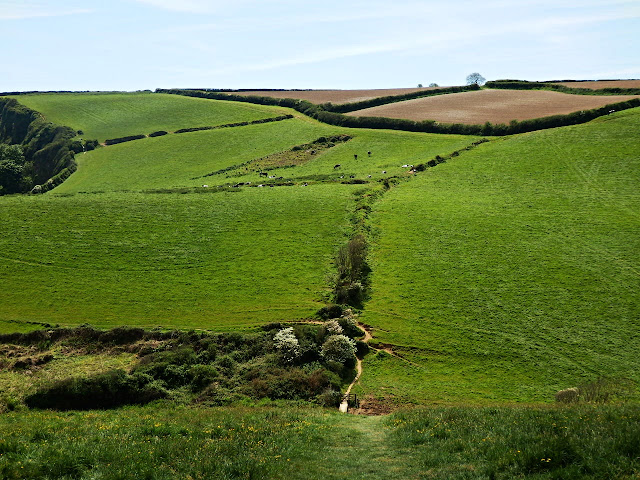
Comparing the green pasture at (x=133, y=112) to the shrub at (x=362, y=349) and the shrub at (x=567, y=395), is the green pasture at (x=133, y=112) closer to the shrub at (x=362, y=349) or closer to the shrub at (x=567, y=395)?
the shrub at (x=362, y=349)

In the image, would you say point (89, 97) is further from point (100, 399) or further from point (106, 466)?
point (106, 466)

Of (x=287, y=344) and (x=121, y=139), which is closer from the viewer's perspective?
(x=287, y=344)

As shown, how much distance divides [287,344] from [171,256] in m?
24.1

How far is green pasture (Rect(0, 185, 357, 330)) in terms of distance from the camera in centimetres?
4628

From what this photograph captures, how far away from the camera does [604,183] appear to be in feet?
237

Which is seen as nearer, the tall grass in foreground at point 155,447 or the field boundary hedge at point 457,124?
the tall grass in foreground at point 155,447

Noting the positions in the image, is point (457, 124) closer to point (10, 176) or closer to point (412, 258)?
point (412, 258)

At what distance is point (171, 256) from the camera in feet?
187

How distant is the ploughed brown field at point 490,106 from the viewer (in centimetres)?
10626

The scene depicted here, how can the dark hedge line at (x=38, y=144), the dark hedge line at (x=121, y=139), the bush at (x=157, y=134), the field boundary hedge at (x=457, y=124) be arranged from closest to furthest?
the field boundary hedge at (x=457, y=124) < the dark hedge line at (x=38, y=144) < the dark hedge line at (x=121, y=139) < the bush at (x=157, y=134)

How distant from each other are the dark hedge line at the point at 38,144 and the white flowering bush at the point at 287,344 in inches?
3712

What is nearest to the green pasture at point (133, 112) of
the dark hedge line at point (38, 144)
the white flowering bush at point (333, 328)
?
the dark hedge line at point (38, 144)

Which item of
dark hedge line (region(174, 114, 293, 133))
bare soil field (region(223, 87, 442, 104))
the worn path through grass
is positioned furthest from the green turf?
the worn path through grass

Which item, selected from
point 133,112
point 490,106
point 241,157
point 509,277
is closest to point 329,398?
point 509,277
